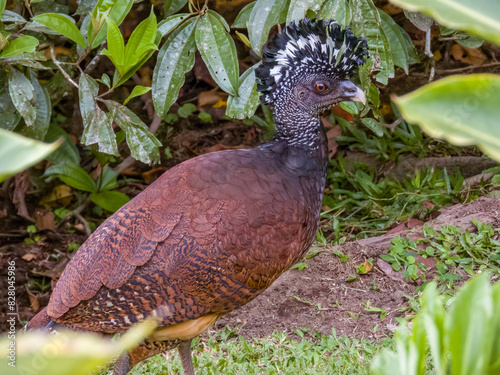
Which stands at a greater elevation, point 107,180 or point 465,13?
point 465,13

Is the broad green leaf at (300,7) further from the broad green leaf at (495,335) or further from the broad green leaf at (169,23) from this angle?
the broad green leaf at (495,335)

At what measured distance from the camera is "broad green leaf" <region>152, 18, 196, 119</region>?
3369 millimetres

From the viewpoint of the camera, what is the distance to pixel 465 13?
3.19ft

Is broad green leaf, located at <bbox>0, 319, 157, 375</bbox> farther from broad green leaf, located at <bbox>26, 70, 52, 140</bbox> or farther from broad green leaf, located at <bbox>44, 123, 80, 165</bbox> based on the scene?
broad green leaf, located at <bbox>44, 123, 80, 165</bbox>

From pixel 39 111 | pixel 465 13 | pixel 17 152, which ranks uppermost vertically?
pixel 465 13

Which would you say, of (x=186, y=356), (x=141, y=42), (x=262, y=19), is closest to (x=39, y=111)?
(x=141, y=42)

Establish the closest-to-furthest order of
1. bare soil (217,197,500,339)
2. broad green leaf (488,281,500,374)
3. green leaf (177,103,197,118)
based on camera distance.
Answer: broad green leaf (488,281,500,374) → bare soil (217,197,500,339) → green leaf (177,103,197,118)

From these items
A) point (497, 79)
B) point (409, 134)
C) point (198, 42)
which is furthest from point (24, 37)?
Answer: point (409, 134)

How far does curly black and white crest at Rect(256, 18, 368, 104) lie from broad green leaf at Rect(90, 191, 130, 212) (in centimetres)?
234

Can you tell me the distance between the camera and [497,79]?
3.09 feet

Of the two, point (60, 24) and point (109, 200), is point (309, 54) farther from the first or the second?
point (109, 200)

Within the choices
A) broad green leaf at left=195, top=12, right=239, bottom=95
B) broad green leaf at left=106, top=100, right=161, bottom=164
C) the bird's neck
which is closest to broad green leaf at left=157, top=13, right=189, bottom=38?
broad green leaf at left=195, top=12, right=239, bottom=95

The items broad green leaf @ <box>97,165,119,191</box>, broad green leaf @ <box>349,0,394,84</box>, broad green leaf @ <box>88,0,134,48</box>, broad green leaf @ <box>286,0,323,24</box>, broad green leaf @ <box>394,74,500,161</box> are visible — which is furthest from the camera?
broad green leaf @ <box>97,165,119,191</box>

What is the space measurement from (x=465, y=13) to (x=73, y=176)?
177 inches
